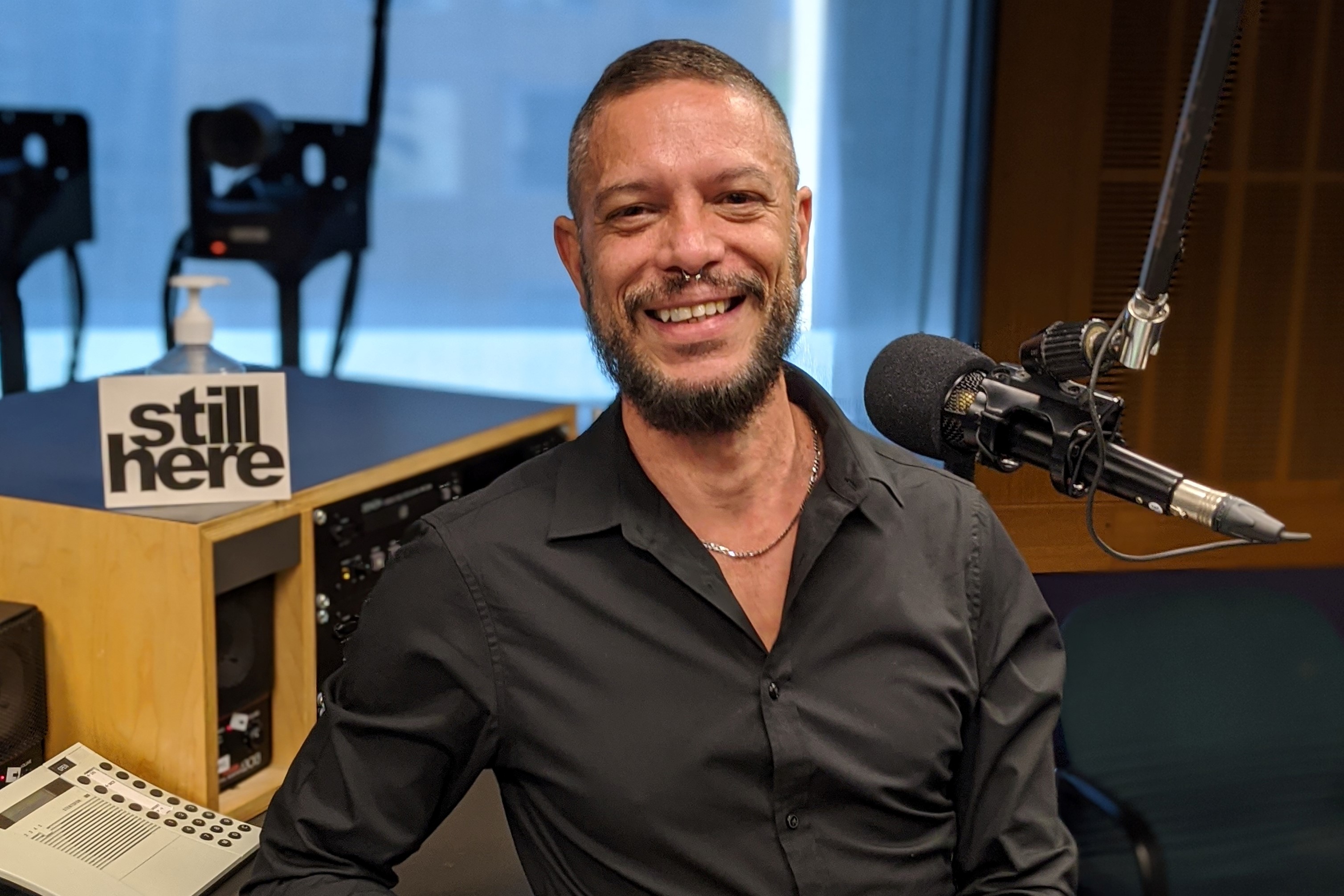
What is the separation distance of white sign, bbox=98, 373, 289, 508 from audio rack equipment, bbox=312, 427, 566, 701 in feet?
0.31

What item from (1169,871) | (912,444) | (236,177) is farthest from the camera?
(236,177)

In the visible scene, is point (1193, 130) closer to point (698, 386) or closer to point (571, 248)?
point (698, 386)

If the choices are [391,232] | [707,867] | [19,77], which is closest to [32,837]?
[707,867]

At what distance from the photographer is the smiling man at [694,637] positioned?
1.00 metres

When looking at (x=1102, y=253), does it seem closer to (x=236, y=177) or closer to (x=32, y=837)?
(x=32, y=837)

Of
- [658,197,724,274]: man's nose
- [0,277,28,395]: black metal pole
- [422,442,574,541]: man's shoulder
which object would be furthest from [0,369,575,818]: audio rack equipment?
[0,277,28,395]: black metal pole

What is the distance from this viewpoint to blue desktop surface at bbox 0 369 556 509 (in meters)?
1.27

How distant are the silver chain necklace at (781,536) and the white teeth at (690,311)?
169 millimetres

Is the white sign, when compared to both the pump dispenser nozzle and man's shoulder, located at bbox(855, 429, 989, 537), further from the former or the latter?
man's shoulder, located at bbox(855, 429, 989, 537)

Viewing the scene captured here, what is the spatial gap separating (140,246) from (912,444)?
2929 millimetres

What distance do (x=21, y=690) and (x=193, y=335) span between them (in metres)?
0.37

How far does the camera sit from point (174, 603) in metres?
1.14

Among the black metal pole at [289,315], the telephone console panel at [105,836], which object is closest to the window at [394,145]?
the black metal pole at [289,315]

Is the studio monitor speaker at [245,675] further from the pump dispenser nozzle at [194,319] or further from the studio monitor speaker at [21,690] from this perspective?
the pump dispenser nozzle at [194,319]
